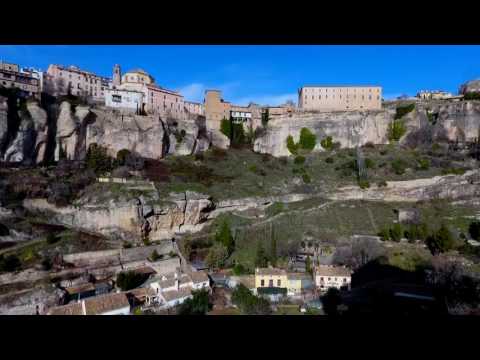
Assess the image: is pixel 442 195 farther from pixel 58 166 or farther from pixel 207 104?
pixel 58 166

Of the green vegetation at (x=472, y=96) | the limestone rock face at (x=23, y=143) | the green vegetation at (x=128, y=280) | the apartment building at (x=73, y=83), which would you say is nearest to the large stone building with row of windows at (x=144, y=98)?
the apartment building at (x=73, y=83)

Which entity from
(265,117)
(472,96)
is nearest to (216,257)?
(265,117)

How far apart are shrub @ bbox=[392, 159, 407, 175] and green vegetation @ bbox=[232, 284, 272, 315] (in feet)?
56.7

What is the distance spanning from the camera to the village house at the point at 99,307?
437 inches

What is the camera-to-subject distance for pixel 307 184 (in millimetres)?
25453

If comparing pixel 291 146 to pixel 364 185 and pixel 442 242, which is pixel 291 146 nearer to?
pixel 364 185

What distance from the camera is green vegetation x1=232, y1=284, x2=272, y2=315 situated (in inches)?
461

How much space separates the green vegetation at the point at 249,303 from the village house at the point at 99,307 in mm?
3818

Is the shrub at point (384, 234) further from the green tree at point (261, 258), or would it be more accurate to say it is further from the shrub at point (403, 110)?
the shrub at point (403, 110)

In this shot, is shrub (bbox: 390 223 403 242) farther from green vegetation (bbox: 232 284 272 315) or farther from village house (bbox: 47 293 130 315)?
village house (bbox: 47 293 130 315)

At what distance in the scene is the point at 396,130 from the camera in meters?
31.1

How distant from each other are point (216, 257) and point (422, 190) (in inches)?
608

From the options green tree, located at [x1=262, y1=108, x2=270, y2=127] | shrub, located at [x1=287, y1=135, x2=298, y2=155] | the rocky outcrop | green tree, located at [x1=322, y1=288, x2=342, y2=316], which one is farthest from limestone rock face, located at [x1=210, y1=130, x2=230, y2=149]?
green tree, located at [x1=322, y1=288, x2=342, y2=316]
